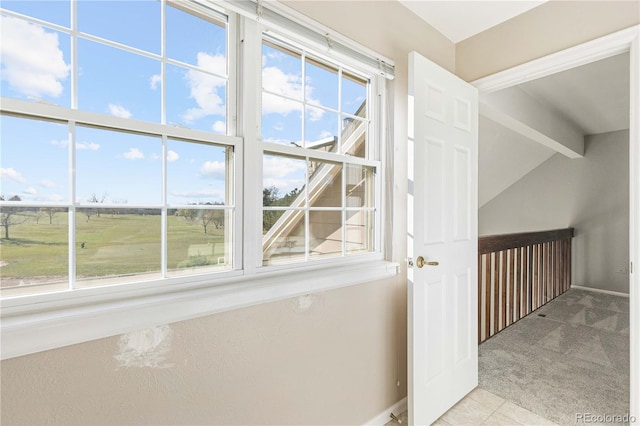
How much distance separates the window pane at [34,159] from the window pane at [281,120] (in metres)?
0.71

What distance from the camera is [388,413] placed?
1.83 metres

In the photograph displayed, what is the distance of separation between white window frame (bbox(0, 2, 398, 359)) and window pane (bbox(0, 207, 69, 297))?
0.04 meters

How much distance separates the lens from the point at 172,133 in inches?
43.5

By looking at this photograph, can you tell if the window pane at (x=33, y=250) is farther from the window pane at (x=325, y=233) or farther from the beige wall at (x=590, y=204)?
the beige wall at (x=590, y=204)

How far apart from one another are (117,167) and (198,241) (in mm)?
376

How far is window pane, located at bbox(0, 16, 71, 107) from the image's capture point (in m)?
0.85

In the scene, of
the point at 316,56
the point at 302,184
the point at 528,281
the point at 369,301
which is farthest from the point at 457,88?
the point at 528,281

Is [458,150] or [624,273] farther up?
[458,150]

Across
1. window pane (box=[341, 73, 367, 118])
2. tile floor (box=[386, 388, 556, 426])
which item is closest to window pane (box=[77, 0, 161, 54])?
window pane (box=[341, 73, 367, 118])

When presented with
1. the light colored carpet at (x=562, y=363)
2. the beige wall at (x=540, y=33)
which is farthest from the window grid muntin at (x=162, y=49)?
the light colored carpet at (x=562, y=363)

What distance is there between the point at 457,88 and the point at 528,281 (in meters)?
2.79

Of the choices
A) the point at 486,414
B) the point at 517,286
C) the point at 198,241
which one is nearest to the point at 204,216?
the point at 198,241

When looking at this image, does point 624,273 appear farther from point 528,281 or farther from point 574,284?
point 528,281

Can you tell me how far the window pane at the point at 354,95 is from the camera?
1.69 m
